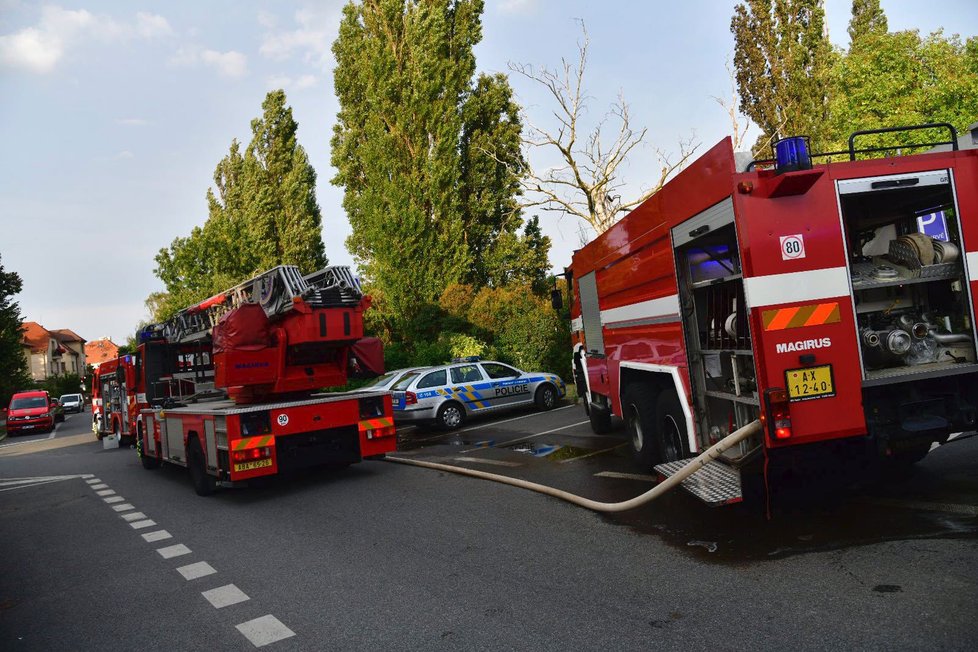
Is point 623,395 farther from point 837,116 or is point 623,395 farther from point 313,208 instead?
point 313,208

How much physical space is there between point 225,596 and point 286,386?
4.85 m

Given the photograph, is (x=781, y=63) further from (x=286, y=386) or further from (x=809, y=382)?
(x=809, y=382)

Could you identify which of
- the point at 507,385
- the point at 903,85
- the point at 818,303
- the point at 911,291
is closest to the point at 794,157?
the point at 818,303

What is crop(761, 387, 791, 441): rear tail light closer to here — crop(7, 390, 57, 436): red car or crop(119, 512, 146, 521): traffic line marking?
crop(119, 512, 146, 521): traffic line marking

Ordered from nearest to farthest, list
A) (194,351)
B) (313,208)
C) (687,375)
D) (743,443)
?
(743,443) < (687,375) < (194,351) < (313,208)

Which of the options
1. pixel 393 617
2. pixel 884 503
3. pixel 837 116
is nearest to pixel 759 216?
pixel 884 503

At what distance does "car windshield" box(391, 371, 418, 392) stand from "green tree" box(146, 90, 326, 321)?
20442mm

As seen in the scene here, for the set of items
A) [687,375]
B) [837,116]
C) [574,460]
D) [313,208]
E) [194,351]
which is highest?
[313,208]

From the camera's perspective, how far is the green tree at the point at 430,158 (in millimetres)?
25719

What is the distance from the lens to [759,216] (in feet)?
17.0

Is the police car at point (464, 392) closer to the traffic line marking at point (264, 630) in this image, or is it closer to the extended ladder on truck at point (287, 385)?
the extended ladder on truck at point (287, 385)

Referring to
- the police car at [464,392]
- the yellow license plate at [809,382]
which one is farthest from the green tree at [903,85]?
the yellow license plate at [809,382]

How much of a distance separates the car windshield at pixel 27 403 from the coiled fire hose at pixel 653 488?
31.8 m

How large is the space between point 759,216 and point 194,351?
1143cm
